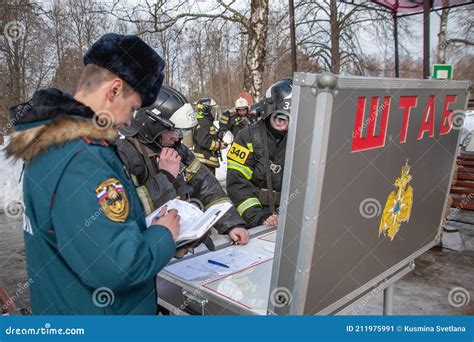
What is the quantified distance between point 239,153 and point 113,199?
2018 millimetres

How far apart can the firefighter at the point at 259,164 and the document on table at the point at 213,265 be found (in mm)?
984

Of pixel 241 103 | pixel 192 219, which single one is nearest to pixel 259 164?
pixel 192 219

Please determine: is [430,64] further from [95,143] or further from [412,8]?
[95,143]

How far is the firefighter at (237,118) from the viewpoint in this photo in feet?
32.2

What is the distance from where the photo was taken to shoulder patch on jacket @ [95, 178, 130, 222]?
1265 millimetres

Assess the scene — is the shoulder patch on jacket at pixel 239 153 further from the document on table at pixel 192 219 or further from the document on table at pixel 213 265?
the document on table at pixel 192 219

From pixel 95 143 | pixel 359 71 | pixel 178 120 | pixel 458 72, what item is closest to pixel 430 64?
pixel 178 120

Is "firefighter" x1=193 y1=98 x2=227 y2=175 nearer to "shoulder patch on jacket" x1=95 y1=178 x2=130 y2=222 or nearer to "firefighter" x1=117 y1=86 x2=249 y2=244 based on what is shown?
"firefighter" x1=117 y1=86 x2=249 y2=244

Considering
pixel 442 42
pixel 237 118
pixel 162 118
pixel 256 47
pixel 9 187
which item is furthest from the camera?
pixel 442 42

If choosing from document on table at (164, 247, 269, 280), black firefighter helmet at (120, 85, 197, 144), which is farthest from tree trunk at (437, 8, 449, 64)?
document on table at (164, 247, 269, 280)

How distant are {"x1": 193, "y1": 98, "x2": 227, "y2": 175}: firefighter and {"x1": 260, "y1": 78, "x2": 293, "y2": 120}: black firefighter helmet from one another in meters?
4.86

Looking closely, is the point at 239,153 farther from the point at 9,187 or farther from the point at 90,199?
the point at 9,187

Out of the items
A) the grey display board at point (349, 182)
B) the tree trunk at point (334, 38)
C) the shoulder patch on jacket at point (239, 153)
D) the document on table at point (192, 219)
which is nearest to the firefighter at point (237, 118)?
the tree trunk at point (334, 38)

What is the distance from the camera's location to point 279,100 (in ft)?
9.71
